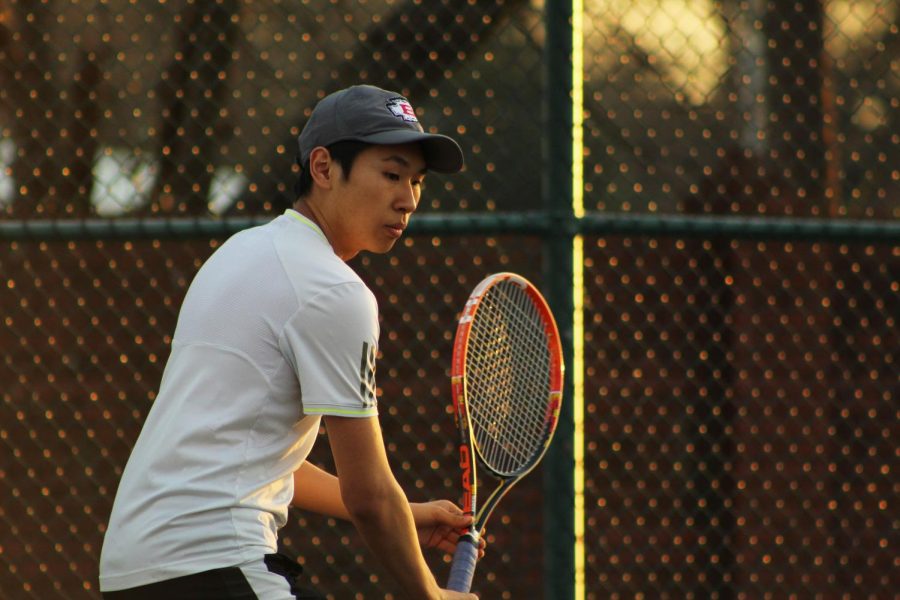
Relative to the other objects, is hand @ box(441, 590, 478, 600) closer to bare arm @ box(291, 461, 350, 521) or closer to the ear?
bare arm @ box(291, 461, 350, 521)

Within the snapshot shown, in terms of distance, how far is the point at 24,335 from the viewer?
474 centimetres

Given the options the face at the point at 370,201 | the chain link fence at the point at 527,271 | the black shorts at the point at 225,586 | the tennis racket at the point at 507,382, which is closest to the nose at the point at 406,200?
the face at the point at 370,201

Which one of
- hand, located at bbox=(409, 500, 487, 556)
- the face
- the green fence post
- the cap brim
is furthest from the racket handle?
the green fence post

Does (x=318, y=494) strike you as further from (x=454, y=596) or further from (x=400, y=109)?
(x=400, y=109)

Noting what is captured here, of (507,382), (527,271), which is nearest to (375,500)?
(507,382)

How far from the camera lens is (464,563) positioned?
241 cm

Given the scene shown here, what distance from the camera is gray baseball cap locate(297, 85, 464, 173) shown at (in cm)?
219

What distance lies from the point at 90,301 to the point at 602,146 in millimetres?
1993

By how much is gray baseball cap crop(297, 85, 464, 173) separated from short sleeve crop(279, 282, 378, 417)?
31cm

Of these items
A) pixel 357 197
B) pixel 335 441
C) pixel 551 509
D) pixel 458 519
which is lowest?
pixel 551 509

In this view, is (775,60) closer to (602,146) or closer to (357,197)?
(602,146)

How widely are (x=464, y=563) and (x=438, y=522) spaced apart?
4.5 inches

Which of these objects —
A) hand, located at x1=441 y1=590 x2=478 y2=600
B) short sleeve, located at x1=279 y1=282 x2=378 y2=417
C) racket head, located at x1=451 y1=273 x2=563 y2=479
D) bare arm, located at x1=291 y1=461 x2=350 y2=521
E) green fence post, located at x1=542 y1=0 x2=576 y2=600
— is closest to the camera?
short sleeve, located at x1=279 y1=282 x2=378 y2=417

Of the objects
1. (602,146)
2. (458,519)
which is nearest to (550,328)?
(458,519)
